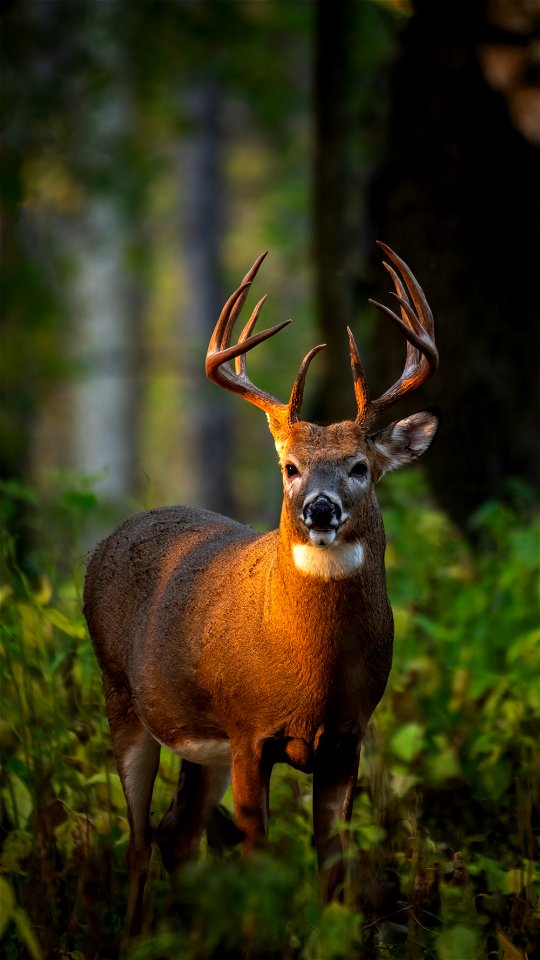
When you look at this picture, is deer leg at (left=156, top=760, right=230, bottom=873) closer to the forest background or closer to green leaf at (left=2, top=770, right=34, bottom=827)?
the forest background

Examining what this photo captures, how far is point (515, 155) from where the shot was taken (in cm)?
796

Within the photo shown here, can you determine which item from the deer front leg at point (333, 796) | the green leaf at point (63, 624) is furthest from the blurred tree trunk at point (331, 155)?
the deer front leg at point (333, 796)

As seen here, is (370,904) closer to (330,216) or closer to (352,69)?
(330,216)

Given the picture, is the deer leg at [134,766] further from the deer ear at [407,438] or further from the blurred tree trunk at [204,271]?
the blurred tree trunk at [204,271]

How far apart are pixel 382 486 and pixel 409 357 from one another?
3.83m

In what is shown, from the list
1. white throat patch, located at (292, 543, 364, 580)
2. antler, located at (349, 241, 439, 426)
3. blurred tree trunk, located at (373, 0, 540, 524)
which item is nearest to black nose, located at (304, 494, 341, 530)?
white throat patch, located at (292, 543, 364, 580)

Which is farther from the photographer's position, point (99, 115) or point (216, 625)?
point (99, 115)

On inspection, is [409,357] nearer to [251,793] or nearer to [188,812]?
[251,793]

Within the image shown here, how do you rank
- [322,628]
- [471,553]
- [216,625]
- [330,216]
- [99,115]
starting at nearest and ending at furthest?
[322,628], [216,625], [471,553], [330,216], [99,115]

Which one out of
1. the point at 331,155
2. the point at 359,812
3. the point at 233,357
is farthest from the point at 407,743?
the point at 331,155

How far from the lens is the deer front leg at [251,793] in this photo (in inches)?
151

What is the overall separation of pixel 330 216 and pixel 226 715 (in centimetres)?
623

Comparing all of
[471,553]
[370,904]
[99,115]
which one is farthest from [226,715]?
[99,115]

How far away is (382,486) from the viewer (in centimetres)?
803
